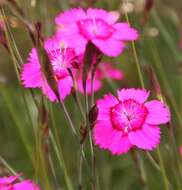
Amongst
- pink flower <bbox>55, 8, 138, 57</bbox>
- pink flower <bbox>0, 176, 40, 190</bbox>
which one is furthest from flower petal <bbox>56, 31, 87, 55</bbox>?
pink flower <bbox>0, 176, 40, 190</bbox>

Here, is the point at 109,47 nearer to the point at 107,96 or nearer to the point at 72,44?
the point at 72,44

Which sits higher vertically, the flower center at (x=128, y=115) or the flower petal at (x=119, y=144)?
the flower center at (x=128, y=115)

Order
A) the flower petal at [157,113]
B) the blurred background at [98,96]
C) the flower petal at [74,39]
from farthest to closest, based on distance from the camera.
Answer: the blurred background at [98,96], the flower petal at [157,113], the flower petal at [74,39]

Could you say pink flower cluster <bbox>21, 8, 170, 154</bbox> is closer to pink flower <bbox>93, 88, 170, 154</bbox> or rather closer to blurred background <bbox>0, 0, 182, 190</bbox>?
pink flower <bbox>93, 88, 170, 154</bbox>

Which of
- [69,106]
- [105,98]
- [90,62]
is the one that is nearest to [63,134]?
[69,106]

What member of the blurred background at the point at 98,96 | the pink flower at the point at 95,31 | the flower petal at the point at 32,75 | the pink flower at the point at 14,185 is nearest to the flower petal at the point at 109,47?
the pink flower at the point at 95,31

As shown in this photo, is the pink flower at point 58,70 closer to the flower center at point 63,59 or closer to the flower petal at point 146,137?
the flower center at point 63,59

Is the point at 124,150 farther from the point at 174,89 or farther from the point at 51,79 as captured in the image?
the point at 174,89

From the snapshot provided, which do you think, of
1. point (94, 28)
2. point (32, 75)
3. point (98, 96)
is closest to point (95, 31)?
point (94, 28)
